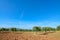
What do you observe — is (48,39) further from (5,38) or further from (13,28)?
(13,28)

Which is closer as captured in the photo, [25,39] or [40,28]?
[25,39]

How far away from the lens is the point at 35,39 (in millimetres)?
7164

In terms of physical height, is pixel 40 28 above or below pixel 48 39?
above

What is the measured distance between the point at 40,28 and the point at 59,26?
3.23m

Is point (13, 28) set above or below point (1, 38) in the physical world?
above

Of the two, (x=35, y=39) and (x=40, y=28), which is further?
(x=40, y=28)

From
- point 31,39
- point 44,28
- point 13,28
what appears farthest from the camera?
point 44,28

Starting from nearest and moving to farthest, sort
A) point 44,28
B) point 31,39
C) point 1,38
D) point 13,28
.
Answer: point 1,38 → point 31,39 → point 13,28 → point 44,28

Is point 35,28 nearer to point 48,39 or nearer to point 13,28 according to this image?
point 13,28

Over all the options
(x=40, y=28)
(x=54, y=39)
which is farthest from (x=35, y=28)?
(x=54, y=39)

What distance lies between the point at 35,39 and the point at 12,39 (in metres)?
1.53

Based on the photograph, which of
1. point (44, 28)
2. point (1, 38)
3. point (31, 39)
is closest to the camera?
point (1, 38)

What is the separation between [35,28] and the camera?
18.3 m

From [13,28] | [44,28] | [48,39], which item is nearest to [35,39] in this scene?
[48,39]
